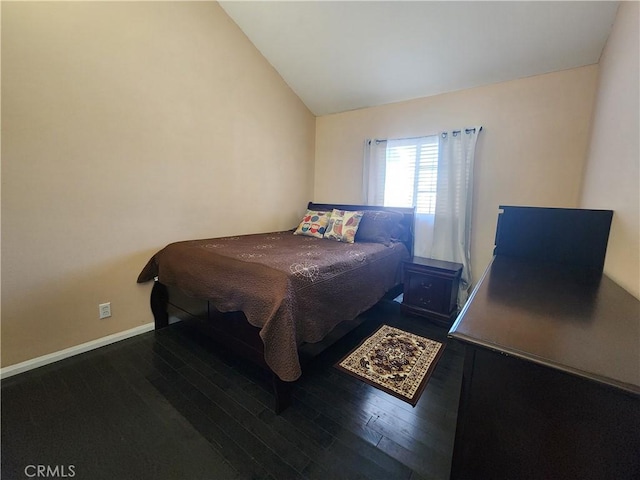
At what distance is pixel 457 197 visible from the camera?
282 cm

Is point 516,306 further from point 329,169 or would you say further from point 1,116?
point 329,169

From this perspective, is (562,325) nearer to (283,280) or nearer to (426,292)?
(283,280)

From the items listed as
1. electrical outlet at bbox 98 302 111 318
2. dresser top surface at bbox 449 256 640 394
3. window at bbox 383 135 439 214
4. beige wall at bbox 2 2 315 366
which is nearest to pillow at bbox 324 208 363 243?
window at bbox 383 135 439 214

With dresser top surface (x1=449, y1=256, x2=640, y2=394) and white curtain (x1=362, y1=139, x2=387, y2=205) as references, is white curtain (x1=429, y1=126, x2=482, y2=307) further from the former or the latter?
dresser top surface (x1=449, y1=256, x2=640, y2=394)

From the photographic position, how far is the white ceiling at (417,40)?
1.97 m

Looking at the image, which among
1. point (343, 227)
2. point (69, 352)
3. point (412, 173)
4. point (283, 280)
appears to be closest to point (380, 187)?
point (412, 173)

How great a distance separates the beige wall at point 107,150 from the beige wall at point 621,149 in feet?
9.68

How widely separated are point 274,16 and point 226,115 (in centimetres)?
101

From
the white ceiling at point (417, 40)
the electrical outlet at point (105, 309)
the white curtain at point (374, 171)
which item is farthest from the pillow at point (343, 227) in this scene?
the electrical outlet at point (105, 309)

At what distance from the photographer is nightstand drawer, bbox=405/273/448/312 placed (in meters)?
2.61

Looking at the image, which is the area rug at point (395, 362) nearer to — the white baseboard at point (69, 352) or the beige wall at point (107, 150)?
the white baseboard at point (69, 352)

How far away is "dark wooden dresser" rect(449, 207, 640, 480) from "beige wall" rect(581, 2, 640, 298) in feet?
1.35

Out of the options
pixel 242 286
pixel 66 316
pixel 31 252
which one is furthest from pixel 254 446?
pixel 31 252

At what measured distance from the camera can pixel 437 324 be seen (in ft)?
8.61
